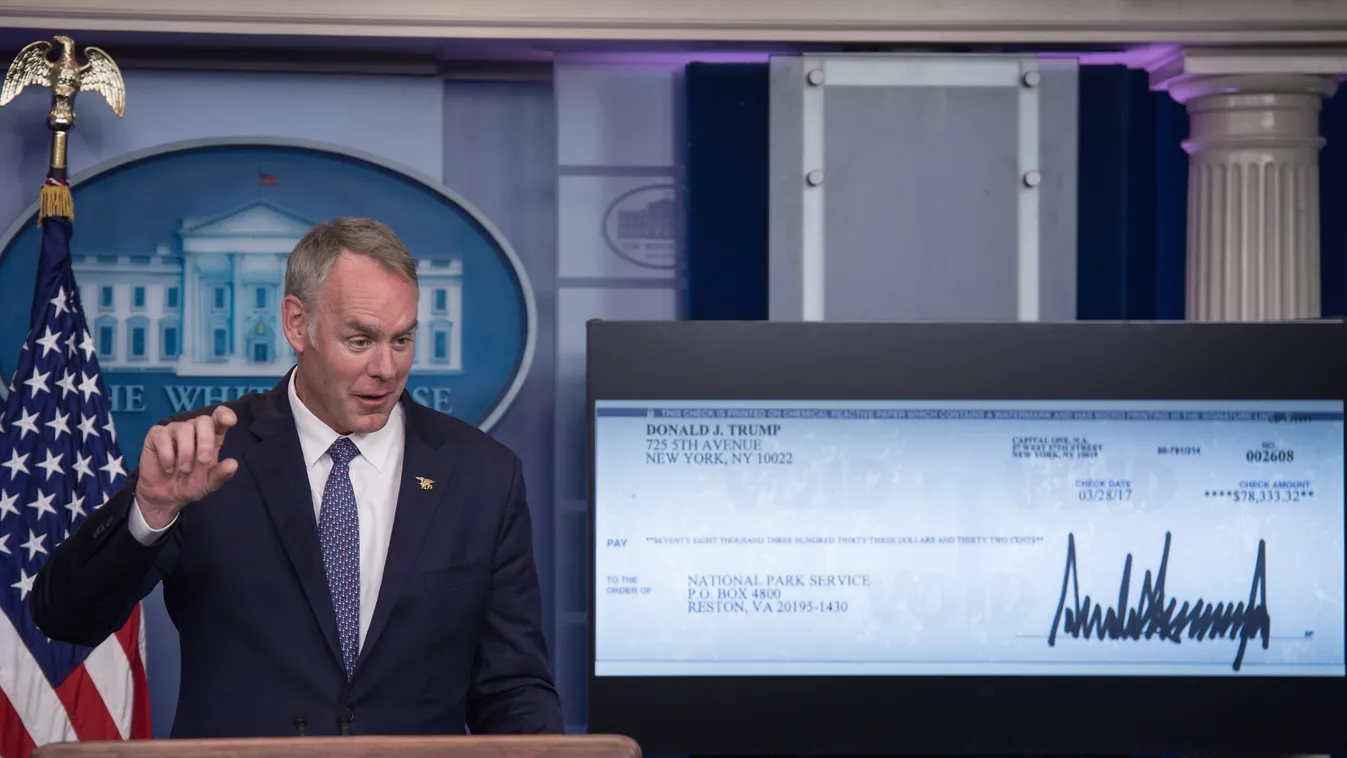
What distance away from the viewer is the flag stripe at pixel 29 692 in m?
2.95

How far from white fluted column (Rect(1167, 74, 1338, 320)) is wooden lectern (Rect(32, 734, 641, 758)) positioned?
9.18 ft

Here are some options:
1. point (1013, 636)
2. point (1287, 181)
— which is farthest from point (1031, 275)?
point (1013, 636)

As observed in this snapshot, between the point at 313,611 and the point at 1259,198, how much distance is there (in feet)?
8.60

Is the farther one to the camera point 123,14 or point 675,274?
point 675,274

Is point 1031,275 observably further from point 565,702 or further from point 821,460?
point 565,702

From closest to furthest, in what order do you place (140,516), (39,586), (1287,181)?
1. (140,516)
2. (39,586)
3. (1287,181)

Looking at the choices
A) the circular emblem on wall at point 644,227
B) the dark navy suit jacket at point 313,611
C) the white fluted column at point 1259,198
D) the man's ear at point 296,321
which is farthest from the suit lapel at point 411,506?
the white fluted column at point 1259,198

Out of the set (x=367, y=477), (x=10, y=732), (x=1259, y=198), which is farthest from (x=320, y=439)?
(x=1259, y=198)

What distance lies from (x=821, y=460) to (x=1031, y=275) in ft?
2.55

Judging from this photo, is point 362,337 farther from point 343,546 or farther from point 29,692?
point 29,692

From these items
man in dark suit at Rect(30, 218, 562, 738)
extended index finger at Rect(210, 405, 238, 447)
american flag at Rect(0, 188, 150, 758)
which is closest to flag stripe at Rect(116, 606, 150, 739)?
american flag at Rect(0, 188, 150, 758)

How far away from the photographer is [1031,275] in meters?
3.39

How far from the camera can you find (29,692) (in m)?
2.97

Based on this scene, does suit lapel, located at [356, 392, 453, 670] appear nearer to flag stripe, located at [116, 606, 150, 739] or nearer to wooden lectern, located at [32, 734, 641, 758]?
wooden lectern, located at [32, 734, 641, 758]
